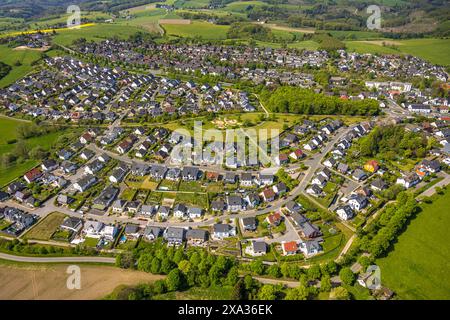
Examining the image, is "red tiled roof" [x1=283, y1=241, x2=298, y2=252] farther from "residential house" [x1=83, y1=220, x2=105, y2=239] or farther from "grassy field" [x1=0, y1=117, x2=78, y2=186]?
"grassy field" [x1=0, y1=117, x2=78, y2=186]

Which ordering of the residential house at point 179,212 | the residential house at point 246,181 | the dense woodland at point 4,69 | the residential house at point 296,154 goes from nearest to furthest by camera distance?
the residential house at point 179,212, the residential house at point 246,181, the residential house at point 296,154, the dense woodland at point 4,69

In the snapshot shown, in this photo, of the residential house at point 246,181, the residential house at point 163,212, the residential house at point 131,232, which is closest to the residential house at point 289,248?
the residential house at point 246,181

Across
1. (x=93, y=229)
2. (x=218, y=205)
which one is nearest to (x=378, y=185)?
(x=218, y=205)

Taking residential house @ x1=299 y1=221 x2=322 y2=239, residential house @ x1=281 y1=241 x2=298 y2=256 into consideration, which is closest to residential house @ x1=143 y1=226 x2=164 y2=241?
residential house @ x1=281 y1=241 x2=298 y2=256

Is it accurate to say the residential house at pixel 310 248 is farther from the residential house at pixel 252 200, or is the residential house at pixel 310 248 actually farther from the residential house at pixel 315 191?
the residential house at pixel 315 191

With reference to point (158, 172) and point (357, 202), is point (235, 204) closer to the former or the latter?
point (158, 172)
